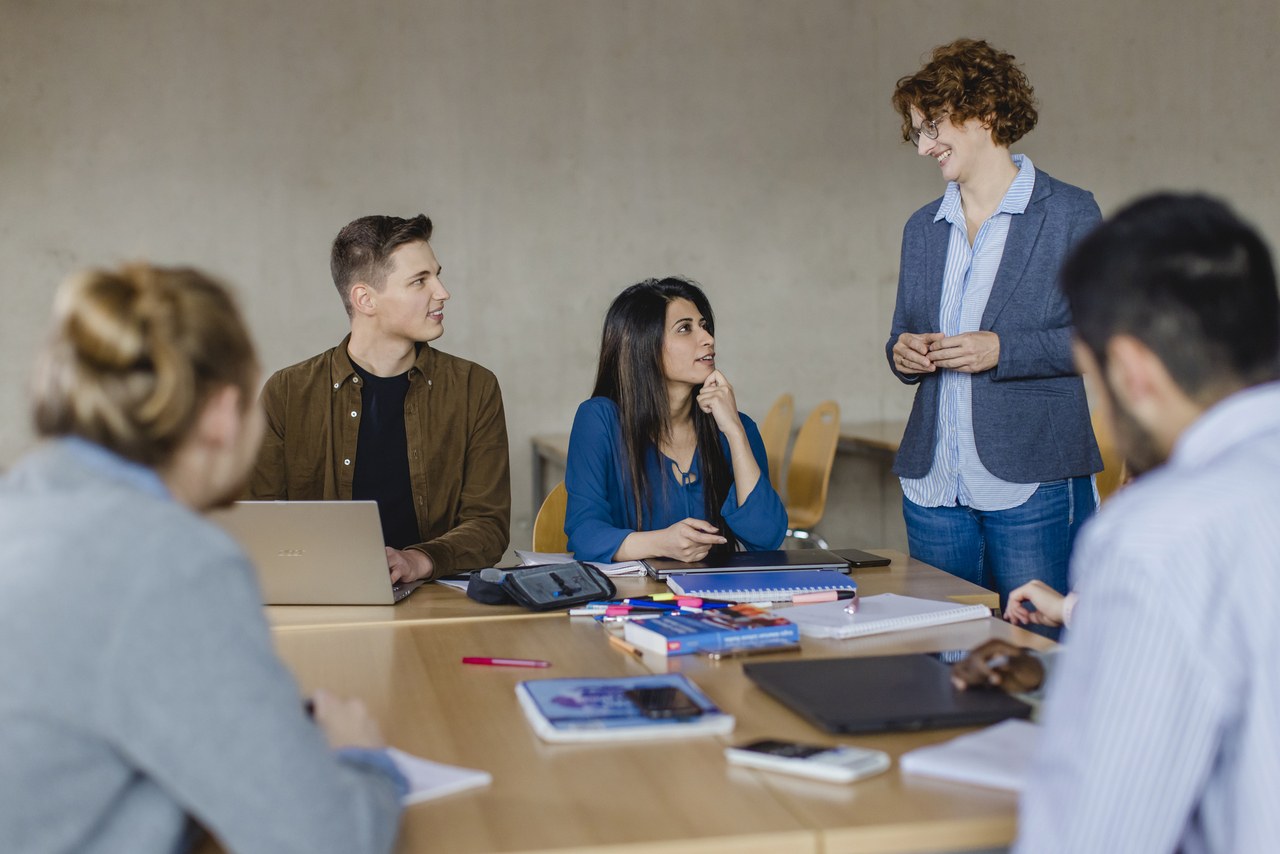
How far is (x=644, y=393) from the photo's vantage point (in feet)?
8.61

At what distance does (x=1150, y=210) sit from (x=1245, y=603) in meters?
0.33

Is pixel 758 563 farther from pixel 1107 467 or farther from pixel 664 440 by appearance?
pixel 1107 467

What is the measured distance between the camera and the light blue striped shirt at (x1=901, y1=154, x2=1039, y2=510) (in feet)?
7.97

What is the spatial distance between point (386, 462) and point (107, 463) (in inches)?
70.3

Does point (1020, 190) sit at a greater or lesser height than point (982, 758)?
greater

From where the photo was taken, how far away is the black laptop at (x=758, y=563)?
214 cm

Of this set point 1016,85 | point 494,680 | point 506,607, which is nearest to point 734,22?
point 1016,85

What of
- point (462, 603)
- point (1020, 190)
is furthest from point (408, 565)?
point (1020, 190)

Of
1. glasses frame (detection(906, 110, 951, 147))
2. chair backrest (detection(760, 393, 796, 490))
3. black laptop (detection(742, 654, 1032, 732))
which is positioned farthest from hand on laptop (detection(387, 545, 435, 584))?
chair backrest (detection(760, 393, 796, 490))

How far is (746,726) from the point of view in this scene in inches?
52.2

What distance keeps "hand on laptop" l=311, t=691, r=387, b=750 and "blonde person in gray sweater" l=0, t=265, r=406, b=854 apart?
0.19 meters

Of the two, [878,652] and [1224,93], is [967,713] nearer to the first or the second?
[878,652]

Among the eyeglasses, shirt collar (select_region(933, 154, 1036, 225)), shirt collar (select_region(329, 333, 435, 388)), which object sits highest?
the eyeglasses

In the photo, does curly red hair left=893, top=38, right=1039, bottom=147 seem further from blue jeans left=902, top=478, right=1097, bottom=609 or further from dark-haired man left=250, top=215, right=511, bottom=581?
dark-haired man left=250, top=215, right=511, bottom=581
